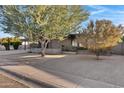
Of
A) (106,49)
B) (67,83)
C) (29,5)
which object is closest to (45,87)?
(67,83)

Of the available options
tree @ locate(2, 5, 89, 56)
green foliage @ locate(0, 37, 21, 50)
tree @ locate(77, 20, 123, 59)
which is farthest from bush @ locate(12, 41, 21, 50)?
tree @ locate(77, 20, 123, 59)

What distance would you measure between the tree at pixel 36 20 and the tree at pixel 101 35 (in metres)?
2.83

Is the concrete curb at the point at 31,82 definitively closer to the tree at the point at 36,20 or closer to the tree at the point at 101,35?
the tree at the point at 101,35

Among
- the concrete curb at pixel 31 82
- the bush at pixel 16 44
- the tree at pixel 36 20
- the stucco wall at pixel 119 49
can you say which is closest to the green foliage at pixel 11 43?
the bush at pixel 16 44

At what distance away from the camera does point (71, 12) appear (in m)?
19.5

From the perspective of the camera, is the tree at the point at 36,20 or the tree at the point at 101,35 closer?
the tree at the point at 101,35

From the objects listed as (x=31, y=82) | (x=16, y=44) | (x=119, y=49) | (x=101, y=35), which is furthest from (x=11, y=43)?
(x=31, y=82)

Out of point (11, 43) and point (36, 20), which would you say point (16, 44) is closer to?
point (11, 43)

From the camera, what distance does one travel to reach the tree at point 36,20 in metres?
18.0

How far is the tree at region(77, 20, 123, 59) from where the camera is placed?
15812 millimetres

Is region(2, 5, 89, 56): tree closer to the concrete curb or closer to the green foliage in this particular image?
the concrete curb

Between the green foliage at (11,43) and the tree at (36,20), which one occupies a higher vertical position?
the tree at (36,20)

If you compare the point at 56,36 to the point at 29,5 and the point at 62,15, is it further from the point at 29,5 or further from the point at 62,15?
the point at 29,5
